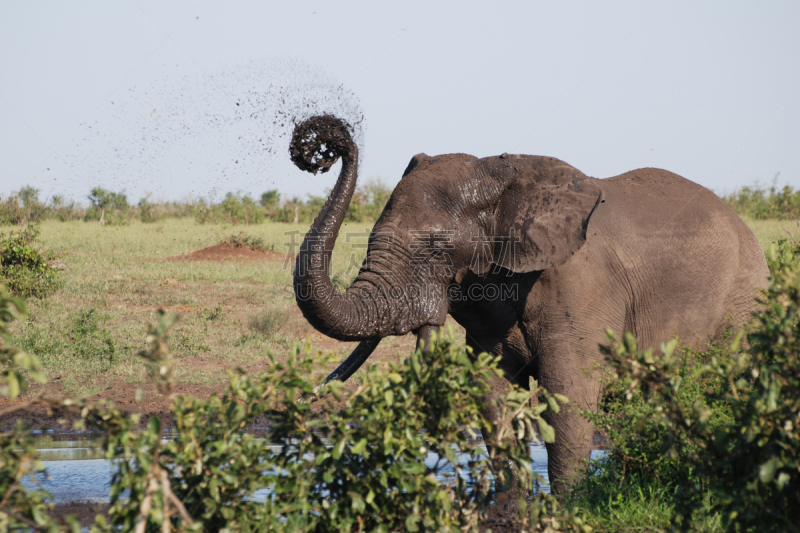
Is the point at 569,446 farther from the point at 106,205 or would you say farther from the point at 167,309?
the point at 106,205

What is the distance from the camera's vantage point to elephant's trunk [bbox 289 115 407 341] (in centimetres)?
455

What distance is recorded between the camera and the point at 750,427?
2.71m

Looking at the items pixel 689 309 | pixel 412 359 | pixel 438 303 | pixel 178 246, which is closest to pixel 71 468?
pixel 438 303

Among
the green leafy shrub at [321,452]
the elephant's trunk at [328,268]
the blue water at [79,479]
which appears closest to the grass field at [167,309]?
the blue water at [79,479]

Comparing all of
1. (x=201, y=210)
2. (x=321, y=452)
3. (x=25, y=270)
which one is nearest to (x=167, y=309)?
(x=25, y=270)

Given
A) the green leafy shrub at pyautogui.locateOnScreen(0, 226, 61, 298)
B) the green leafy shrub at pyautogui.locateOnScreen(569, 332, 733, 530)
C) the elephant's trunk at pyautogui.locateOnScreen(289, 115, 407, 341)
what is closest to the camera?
the green leafy shrub at pyautogui.locateOnScreen(569, 332, 733, 530)

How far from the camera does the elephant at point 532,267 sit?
4.78 m

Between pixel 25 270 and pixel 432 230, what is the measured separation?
844cm

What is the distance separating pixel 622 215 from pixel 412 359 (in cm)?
266

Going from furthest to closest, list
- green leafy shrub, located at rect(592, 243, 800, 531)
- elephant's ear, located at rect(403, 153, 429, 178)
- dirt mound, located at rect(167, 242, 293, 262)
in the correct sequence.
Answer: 1. dirt mound, located at rect(167, 242, 293, 262)
2. elephant's ear, located at rect(403, 153, 429, 178)
3. green leafy shrub, located at rect(592, 243, 800, 531)

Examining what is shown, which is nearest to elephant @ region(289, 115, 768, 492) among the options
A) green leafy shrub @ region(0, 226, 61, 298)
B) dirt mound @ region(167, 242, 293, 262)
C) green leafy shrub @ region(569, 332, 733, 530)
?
green leafy shrub @ region(569, 332, 733, 530)

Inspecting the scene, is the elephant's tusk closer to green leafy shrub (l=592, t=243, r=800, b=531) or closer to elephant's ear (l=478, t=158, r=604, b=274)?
elephant's ear (l=478, t=158, r=604, b=274)

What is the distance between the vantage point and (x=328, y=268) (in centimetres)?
458

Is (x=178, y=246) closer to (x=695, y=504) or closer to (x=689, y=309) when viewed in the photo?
(x=689, y=309)
